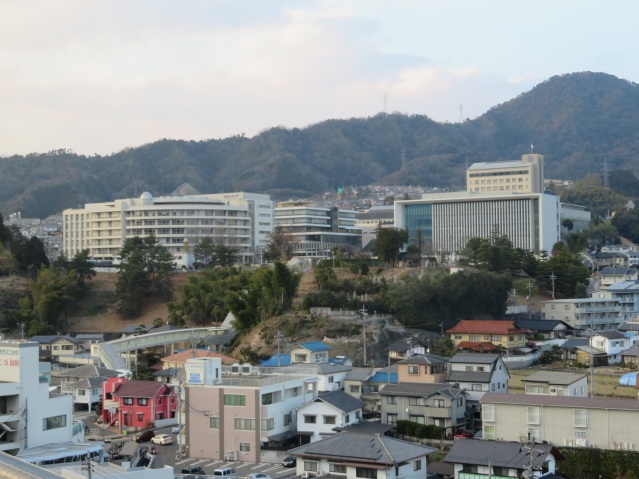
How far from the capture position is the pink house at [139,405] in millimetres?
32125

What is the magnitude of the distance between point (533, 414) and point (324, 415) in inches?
258

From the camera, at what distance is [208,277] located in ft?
180

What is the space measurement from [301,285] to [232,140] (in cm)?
14544

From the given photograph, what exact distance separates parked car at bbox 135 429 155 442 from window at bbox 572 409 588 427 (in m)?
14.0

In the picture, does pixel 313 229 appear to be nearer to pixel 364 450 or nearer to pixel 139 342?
pixel 139 342

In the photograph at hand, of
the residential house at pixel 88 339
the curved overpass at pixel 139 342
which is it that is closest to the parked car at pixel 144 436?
the curved overpass at pixel 139 342

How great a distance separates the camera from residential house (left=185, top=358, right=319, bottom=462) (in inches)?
1080

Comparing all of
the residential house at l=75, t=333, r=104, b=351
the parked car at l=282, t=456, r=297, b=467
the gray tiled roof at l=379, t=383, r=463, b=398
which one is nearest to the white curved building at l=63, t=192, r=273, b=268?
the residential house at l=75, t=333, r=104, b=351

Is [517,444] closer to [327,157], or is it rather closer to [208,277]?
[208,277]

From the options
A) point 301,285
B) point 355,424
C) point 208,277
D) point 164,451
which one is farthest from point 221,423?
point 208,277

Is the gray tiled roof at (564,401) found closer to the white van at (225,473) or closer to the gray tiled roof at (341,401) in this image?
the gray tiled roof at (341,401)

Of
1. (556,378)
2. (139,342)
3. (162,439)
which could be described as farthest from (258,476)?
(139,342)

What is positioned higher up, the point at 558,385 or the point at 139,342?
the point at 558,385

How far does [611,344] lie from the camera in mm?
38531
